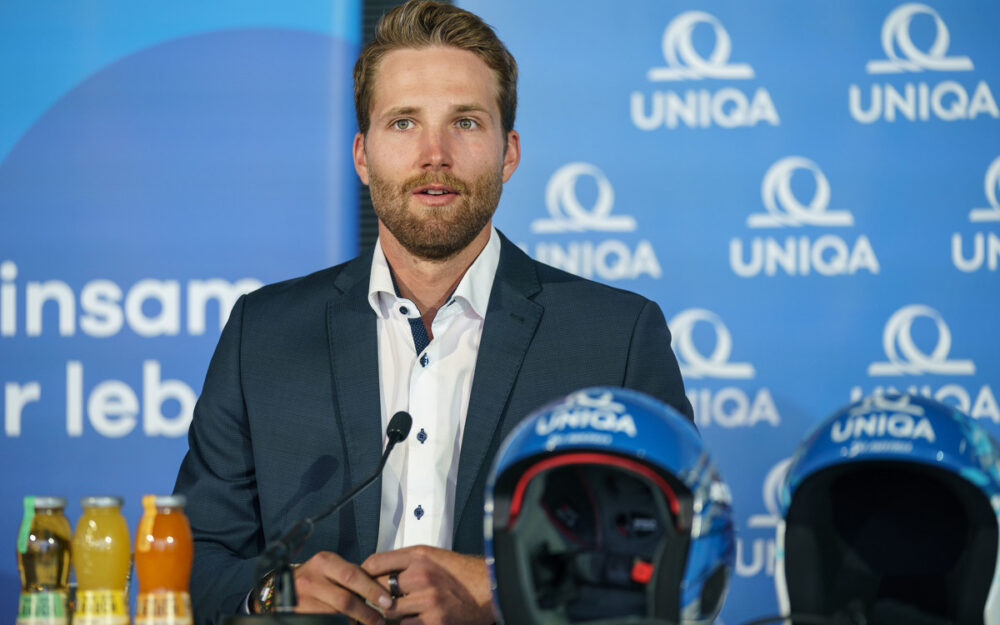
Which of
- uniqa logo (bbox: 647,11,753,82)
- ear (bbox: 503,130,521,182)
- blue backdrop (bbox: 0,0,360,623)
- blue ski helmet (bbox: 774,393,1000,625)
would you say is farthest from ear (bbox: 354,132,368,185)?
blue ski helmet (bbox: 774,393,1000,625)

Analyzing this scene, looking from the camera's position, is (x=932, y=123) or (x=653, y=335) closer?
(x=653, y=335)

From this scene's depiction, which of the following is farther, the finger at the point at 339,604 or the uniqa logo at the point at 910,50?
the uniqa logo at the point at 910,50

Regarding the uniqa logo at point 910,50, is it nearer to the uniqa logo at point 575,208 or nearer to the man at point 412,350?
the uniqa logo at point 575,208

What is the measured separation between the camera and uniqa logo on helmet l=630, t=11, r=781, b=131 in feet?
9.86

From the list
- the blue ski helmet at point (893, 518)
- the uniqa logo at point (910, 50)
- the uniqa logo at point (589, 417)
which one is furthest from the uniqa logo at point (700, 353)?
the uniqa logo at point (589, 417)

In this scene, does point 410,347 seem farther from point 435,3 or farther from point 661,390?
point 435,3

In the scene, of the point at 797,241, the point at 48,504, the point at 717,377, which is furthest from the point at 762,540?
the point at 48,504

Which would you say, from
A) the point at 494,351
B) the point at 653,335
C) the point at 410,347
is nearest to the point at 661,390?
the point at 653,335

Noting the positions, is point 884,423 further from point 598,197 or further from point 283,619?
point 598,197

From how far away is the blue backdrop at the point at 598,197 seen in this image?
2.95 metres

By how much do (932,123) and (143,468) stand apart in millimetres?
2118

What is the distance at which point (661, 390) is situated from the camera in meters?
2.13

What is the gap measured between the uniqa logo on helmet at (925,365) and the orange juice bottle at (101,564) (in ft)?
6.32

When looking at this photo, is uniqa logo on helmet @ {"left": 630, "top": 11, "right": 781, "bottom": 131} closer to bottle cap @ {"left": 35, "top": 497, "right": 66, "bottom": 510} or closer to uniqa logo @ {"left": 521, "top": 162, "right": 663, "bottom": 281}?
uniqa logo @ {"left": 521, "top": 162, "right": 663, "bottom": 281}
